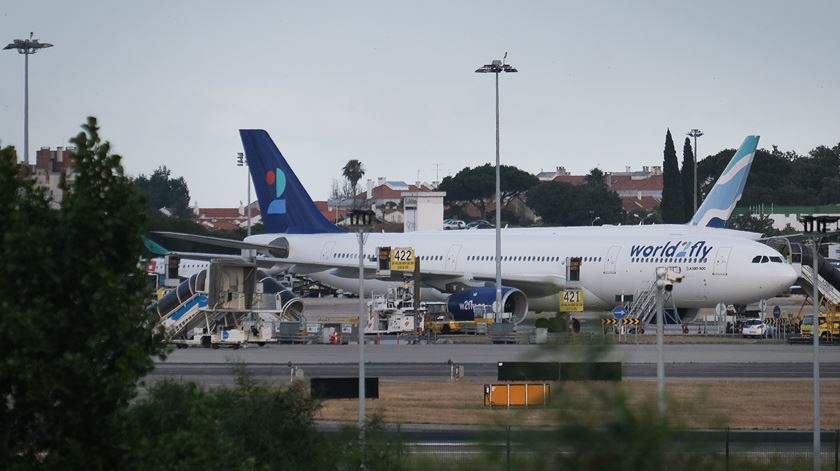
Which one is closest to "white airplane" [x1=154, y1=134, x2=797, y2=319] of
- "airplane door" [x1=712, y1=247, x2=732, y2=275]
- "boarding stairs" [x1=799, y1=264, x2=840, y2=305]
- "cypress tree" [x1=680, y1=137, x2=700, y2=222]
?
"airplane door" [x1=712, y1=247, x2=732, y2=275]

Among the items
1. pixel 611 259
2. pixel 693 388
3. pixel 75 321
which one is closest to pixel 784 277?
pixel 611 259

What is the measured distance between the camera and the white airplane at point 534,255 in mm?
55188

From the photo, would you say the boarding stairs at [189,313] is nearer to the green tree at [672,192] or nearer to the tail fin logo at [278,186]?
the tail fin logo at [278,186]

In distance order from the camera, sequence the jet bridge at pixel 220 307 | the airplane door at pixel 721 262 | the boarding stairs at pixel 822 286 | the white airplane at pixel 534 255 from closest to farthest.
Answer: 1. the jet bridge at pixel 220 307
2. the airplane door at pixel 721 262
3. the white airplane at pixel 534 255
4. the boarding stairs at pixel 822 286

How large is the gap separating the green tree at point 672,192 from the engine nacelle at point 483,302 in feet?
232

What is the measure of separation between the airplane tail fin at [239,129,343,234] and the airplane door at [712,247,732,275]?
23.8 m

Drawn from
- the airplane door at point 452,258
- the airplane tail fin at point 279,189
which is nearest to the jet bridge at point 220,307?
the airplane door at point 452,258

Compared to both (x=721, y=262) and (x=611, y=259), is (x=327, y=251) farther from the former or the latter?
(x=721, y=262)

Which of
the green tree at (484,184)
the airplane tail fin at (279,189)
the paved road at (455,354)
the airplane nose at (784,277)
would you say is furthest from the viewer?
the green tree at (484,184)

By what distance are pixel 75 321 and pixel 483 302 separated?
46.5 meters

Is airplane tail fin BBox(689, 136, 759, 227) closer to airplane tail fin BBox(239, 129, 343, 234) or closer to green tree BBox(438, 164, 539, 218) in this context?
airplane tail fin BBox(239, 129, 343, 234)

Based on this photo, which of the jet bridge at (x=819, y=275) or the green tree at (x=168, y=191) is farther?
the green tree at (x=168, y=191)

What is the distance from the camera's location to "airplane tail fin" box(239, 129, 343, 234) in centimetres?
7156

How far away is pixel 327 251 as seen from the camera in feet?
230
